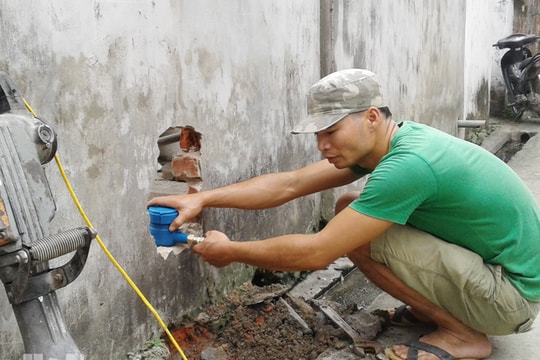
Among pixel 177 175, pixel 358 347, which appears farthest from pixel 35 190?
pixel 358 347

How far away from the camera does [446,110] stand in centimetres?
680

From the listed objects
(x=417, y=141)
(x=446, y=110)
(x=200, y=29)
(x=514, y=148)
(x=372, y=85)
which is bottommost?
(x=514, y=148)

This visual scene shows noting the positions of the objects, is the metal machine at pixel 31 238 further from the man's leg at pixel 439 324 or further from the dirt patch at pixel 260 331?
the man's leg at pixel 439 324

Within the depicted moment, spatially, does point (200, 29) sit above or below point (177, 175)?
above

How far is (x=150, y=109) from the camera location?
9.55ft

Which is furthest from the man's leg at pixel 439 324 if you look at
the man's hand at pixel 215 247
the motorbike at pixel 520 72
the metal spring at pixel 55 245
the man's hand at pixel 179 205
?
the motorbike at pixel 520 72

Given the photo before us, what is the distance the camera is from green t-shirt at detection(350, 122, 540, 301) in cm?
261

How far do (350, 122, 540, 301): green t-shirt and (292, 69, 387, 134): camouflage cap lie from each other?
0.21 m

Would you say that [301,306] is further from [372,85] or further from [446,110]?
[446,110]

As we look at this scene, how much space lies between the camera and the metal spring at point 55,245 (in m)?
1.77

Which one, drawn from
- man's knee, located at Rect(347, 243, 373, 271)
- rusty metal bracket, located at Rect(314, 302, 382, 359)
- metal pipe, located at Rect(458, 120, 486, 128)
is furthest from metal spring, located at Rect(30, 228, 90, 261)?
metal pipe, located at Rect(458, 120, 486, 128)

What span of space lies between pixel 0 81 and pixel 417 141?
1.56m

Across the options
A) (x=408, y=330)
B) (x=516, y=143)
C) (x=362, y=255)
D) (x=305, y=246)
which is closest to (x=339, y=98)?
(x=305, y=246)

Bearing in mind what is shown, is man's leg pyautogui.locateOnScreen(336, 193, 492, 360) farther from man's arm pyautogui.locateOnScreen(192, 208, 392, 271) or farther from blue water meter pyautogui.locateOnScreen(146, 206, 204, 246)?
blue water meter pyautogui.locateOnScreen(146, 206, 204, 246)
